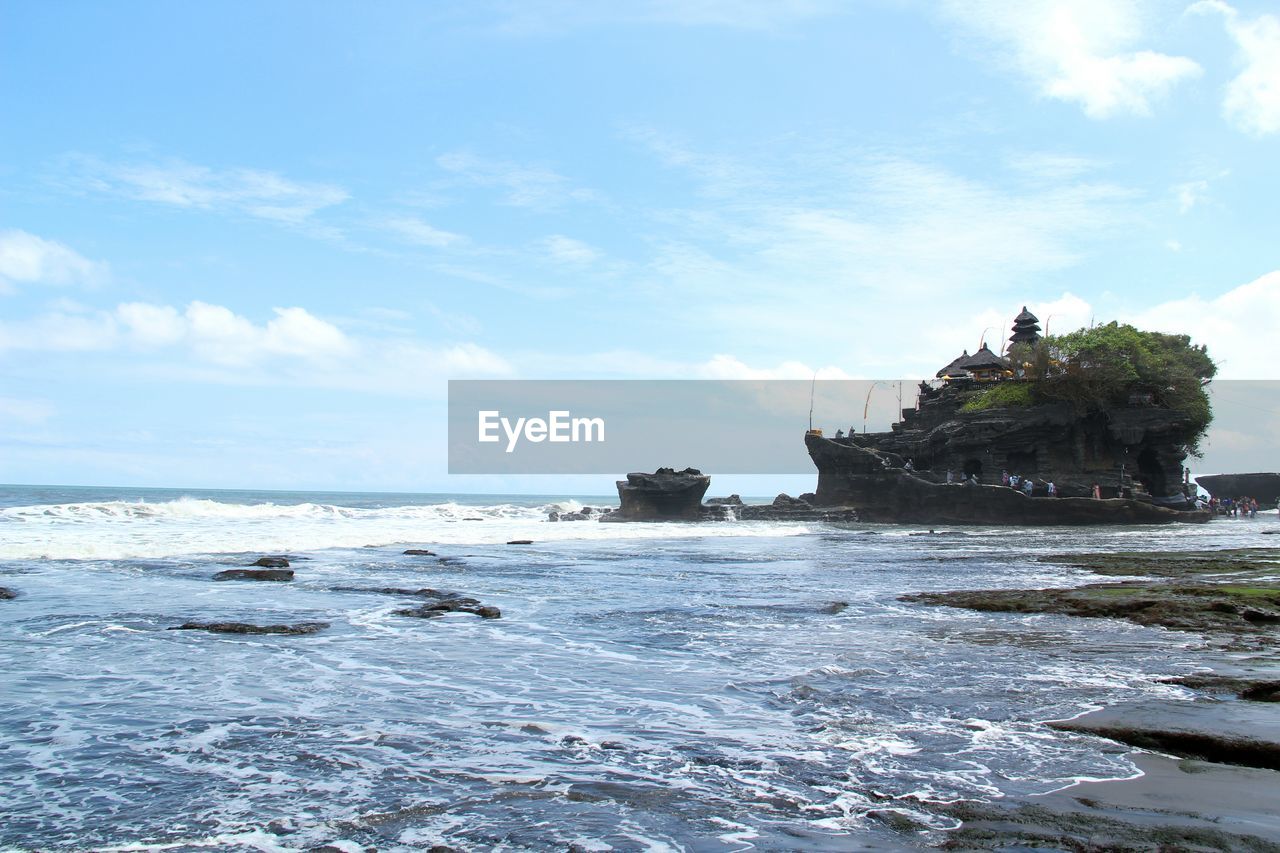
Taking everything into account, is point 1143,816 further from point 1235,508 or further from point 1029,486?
point 1235,508

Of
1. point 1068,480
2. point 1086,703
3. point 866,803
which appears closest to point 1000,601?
point 1086,703

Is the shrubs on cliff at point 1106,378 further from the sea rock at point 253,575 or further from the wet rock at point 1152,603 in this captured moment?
the sea rock at point 253,575

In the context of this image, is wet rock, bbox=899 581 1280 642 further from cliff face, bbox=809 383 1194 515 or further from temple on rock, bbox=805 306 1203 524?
cliff face, bbox=809 383 1194 515

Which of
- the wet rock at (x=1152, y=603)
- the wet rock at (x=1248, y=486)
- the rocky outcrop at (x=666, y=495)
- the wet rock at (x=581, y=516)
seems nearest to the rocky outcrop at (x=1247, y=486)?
Result: the wet rock at (x=1248, y=486)

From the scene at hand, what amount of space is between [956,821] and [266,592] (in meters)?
14.5

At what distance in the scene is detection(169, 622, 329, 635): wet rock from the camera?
1168 centimetres

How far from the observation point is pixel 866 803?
523 centimetres

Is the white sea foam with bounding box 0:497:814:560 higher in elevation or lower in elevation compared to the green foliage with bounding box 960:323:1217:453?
lower

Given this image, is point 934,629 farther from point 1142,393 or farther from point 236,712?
point 1142,393

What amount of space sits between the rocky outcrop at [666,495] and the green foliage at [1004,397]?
19.6 metres

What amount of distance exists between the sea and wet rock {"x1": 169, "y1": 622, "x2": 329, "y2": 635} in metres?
0.31

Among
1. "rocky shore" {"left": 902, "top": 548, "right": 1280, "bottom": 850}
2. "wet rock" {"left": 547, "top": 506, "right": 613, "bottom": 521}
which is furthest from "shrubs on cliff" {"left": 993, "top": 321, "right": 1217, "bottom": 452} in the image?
"rocky shore" {"left": 902, "top": 548, "right": 1280, "bottom": 850}

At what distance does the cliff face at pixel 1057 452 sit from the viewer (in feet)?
182

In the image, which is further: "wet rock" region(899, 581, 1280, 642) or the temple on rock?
the temple on rock
